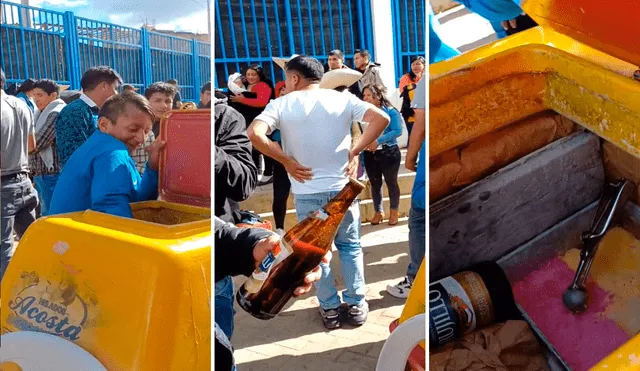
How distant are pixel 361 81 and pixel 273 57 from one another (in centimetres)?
18

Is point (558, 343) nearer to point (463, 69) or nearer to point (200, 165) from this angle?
point (463, 69)

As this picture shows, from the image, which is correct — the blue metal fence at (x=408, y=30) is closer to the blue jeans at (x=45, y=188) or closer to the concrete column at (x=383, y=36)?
the concrete column at (x=383, y=36)

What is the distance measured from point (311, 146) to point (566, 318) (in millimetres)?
586

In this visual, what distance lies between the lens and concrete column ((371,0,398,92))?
1196 mm

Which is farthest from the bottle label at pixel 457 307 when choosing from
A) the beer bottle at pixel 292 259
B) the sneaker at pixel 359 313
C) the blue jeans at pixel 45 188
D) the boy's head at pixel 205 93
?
the blue jeans at pixel 45 188

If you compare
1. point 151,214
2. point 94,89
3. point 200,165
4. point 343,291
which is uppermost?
point 94,89

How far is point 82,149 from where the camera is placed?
1.30 meters

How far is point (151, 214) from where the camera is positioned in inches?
52.4

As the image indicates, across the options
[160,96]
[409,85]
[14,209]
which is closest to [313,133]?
[409,85]

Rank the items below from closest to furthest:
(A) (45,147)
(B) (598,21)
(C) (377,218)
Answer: (B) (598,21)
(C) (377,218)
(A) (45,147)

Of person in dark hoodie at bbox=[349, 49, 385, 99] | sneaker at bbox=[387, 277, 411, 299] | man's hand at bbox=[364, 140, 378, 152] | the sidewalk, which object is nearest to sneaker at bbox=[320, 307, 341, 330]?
the sidewalk

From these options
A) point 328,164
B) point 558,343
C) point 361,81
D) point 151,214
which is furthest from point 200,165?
point 558,343

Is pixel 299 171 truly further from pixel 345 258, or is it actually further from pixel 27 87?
pixel 27 87

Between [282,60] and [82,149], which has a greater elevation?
[282,60]
